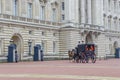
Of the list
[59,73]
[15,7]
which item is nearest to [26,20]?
[15,7]

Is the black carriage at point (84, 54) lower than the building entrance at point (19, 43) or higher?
lower

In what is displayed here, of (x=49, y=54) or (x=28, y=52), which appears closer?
(x=28, y=52)

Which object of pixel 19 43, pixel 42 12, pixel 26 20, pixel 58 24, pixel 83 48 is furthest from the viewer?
pixel 58 24

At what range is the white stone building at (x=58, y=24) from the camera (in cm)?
5275

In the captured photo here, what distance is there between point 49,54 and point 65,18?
839cm

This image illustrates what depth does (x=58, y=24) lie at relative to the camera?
220ft

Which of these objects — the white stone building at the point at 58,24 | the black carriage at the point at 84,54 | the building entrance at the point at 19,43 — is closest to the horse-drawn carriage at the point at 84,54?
the black carriage at the point at 84,54

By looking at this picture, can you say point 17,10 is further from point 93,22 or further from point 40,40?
point 93,22


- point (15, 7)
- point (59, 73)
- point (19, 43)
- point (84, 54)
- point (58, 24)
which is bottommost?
point (59, 73)

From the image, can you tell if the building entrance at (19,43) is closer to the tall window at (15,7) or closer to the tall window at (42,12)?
the tall window at (15,7)

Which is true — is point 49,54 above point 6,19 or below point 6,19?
below

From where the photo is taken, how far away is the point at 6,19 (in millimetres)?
50562

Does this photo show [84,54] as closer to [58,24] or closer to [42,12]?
[42,12]

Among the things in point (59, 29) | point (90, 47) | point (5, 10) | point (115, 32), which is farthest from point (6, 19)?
point (115, 32)
